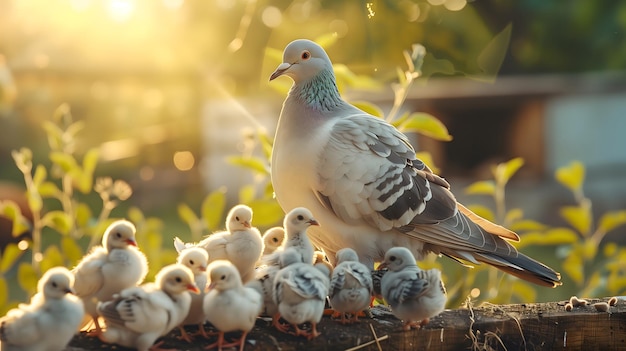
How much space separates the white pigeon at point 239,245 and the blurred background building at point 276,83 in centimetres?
105

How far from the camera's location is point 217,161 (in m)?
10.1

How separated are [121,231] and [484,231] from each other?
1199 mm

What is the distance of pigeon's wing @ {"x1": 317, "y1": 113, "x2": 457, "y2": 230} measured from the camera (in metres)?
2.66

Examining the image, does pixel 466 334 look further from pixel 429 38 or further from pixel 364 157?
pixel 429 38

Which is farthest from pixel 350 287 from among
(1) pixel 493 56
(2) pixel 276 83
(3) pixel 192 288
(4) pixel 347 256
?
(1) pixel 493 56

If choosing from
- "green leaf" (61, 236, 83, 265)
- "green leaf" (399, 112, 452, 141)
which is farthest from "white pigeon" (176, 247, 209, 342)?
"green leaf" (61, 236, 83, 265)

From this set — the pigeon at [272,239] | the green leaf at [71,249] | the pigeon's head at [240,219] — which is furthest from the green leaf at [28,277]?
the pigeon's head at [240,219]

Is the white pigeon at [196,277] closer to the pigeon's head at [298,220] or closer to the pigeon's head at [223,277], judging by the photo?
the pigeon's head at [223,277]

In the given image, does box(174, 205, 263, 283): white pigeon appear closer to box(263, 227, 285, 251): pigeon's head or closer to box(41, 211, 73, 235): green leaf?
box(263, 227, 285, 251): pigeon's head

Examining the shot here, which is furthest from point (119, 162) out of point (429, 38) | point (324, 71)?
point (324, 71)

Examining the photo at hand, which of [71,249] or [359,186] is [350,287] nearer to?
[359,186]

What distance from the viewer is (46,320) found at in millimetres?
2014

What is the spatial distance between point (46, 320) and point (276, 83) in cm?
164

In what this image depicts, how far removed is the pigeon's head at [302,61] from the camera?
109 inches
